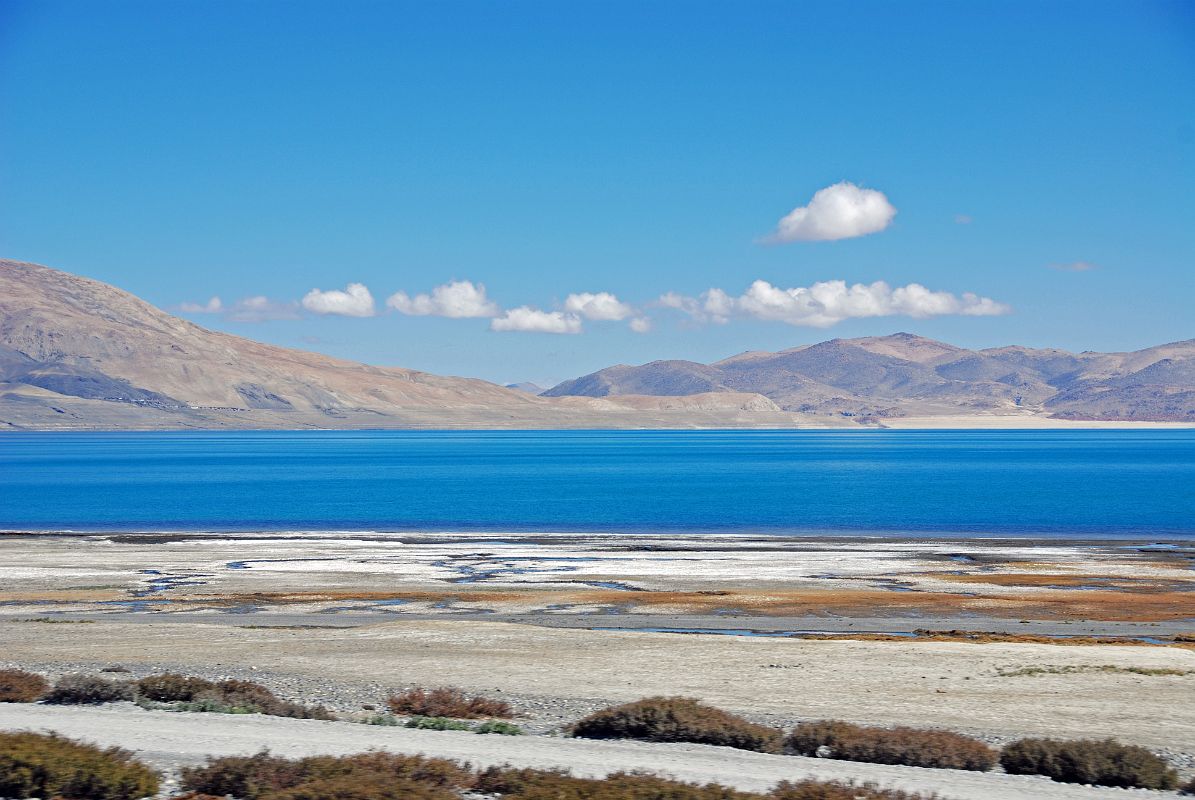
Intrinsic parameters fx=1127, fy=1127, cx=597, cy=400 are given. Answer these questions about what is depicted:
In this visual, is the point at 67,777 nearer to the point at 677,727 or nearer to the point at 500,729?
the point at 500,729

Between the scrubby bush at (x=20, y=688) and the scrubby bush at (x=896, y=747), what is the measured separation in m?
12.4

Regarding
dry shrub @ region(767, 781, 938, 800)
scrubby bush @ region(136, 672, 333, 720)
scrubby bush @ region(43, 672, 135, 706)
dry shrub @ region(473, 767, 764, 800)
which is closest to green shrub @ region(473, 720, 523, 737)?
scrubby bush @ region(136, 672, 333, 720)

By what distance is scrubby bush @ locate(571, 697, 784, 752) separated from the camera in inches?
629

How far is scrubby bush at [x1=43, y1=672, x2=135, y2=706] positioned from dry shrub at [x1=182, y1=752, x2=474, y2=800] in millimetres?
A: 6176

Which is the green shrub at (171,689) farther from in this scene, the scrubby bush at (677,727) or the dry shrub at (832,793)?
the dry shrub at (832,793)

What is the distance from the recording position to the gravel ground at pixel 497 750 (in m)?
13.5

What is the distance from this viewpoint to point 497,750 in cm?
1514

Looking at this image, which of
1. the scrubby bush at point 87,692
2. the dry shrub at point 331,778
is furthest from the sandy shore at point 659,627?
the dry shrub at point 331,778

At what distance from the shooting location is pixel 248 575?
149 ft

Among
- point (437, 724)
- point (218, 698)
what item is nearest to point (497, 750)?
point (437, 724)

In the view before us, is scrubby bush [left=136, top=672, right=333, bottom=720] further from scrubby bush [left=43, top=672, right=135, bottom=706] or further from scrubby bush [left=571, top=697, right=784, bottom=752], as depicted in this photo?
scrubby bush [left=571, top=697, right=784, bottom=752]

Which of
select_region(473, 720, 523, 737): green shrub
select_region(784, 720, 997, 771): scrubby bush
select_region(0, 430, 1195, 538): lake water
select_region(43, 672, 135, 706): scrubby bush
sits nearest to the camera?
select_region(784, 720, 997, 771): scrubby bush

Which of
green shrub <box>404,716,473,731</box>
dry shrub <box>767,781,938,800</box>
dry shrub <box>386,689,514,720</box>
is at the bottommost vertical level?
dry shrub <box>386,689,514,720</box>

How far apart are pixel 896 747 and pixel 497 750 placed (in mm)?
5336
